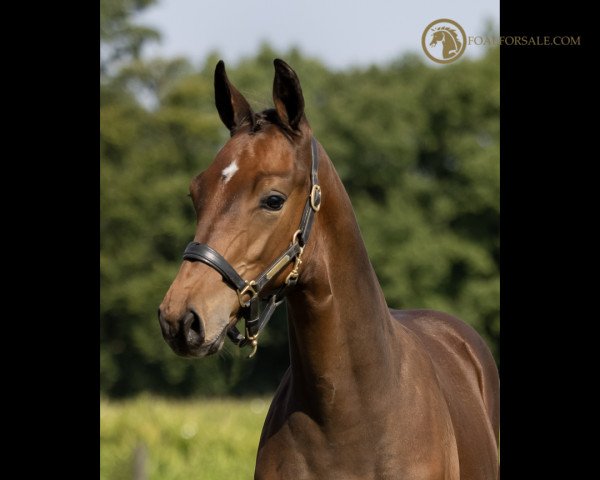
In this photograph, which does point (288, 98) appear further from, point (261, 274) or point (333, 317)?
point (333, 317)

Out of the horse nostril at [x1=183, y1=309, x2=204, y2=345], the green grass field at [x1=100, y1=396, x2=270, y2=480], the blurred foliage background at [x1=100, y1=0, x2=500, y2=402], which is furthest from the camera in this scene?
the blurred foliage background at [x1=100, y1=0, x2=500, y2=402]

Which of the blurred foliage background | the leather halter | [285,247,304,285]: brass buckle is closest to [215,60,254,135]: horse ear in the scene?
the leather halter

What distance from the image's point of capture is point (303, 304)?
4.76 meters

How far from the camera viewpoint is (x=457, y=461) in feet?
16.8

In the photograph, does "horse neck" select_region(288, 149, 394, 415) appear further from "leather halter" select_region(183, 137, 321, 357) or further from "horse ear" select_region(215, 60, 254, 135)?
"horse ear" select_region(215, 60, 254, 135)

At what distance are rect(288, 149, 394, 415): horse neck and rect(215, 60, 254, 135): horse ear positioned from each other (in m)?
0.45

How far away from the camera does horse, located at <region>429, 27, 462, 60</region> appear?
719 centimetres

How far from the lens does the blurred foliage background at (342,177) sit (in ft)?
121

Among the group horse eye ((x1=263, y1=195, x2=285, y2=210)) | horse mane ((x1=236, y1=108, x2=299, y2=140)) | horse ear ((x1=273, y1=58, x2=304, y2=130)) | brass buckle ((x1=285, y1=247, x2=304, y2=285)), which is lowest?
brass buckle ((x1=285, y1=247, x2=304, y2=285))

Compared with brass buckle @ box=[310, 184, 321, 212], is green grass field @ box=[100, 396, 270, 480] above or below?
below
